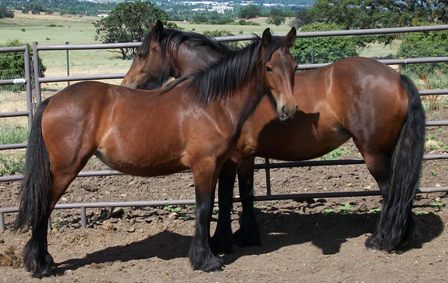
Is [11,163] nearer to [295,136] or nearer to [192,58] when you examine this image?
[192,58]

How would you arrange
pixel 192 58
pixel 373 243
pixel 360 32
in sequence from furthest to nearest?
pixel 360 32
pixel 192 58
pixel 373 243

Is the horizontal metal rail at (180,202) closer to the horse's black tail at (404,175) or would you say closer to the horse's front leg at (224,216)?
the horse's front leg at (224,216)

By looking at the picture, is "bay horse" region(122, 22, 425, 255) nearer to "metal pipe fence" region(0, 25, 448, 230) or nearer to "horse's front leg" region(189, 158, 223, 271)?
"horse's front leg" region(189, 158, 223, 271)

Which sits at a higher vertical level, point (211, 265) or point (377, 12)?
point (377, 12)

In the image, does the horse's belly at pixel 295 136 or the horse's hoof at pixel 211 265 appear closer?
the horse's hoof at pixel 211 265

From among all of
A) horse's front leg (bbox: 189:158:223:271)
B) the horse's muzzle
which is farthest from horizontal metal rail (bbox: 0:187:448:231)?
the horse's muzzle

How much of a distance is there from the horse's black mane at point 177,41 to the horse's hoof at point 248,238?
1.56 meters

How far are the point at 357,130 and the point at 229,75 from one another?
110cm

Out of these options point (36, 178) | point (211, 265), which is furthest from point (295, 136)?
point (36, 178)

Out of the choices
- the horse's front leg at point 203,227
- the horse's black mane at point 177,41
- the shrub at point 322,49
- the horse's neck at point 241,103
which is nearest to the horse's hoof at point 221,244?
the horse's front leg at point 203,227

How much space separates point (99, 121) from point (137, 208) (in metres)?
2.20

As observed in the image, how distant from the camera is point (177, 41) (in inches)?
241

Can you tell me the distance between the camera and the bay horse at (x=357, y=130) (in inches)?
217

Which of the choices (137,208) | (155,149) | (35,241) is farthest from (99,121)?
(137,208)
